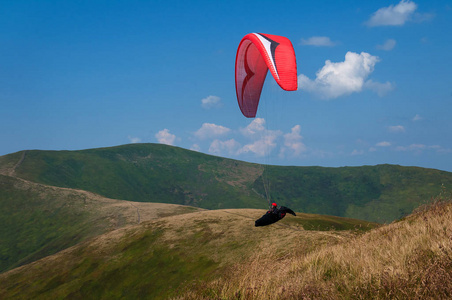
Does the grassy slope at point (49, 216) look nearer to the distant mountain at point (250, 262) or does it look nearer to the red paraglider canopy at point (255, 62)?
the distant mountain at point (250, 262)

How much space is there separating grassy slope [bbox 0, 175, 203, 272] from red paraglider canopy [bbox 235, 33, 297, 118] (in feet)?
222

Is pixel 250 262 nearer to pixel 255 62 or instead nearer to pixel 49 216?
pixel 255 62

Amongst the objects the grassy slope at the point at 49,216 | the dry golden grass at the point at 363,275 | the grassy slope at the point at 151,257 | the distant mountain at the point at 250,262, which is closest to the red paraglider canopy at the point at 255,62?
the distant mountain at the point at 250,262

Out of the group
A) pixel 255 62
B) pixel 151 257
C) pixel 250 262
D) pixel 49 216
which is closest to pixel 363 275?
→ pixel 250 262

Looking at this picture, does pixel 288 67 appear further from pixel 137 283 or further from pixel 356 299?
pixel 137 283

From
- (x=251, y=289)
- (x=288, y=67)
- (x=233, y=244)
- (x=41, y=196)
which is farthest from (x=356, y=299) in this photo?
(x=41, y=196)

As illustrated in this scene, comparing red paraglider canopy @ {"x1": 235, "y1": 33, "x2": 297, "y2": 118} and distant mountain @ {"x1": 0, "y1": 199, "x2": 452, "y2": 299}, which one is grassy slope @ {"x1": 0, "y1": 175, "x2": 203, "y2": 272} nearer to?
distant mountain @ {"x1": 0, "y1": 199, "x2": 452, "y2": 299}

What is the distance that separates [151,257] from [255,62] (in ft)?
109

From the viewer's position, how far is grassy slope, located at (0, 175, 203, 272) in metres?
97.4

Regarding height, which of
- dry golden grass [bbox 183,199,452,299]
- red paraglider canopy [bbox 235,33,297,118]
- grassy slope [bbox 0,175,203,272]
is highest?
red paraglider canopy [bbox 235,33,297,118]

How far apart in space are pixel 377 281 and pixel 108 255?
51.9 meters

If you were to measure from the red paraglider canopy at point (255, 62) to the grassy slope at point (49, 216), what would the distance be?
67.7m

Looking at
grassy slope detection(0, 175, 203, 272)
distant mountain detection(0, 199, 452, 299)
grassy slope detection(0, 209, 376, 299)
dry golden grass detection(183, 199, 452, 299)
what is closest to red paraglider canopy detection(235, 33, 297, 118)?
distant mountain detection(0, 199, 452, 299)

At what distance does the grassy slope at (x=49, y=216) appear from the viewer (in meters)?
97.4
